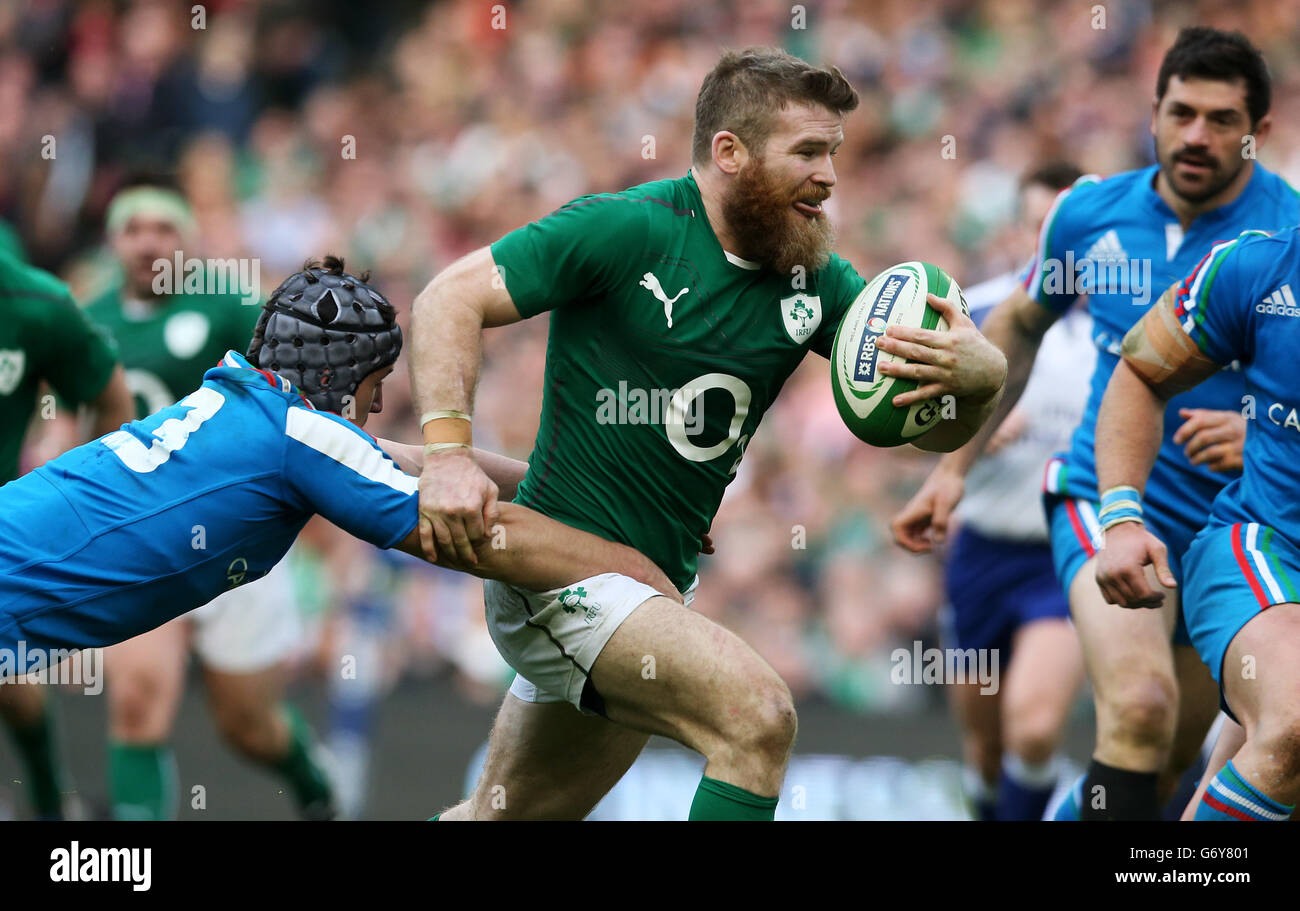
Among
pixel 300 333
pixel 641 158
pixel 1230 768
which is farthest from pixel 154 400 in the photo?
pixel 641 158

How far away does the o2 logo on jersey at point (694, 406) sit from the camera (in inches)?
179

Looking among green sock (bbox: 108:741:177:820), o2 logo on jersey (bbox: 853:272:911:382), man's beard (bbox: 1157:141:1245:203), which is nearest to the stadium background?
green sock (bbox: 108:741:177:820)

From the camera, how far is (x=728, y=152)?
178 inches

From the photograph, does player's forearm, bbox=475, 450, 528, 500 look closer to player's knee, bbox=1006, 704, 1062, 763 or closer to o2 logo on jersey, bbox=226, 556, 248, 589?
o2 logo on jersey, bbox=226, 556, 248, 589

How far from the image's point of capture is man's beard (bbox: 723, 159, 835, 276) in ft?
14.6

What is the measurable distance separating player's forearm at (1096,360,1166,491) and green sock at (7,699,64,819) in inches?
172

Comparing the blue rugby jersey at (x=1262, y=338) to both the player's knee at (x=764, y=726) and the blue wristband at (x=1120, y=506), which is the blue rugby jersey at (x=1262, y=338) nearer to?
the blue wristband at (x=1120, y=506)

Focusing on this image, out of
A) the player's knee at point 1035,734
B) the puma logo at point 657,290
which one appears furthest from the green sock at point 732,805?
the player's knee at point 1035,734

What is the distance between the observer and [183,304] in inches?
293

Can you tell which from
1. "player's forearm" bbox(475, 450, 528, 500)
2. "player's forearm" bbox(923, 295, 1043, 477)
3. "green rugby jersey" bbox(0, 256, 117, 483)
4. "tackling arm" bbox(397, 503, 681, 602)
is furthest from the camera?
"green rugby jersey" bbox(0, 256, 117, 483)

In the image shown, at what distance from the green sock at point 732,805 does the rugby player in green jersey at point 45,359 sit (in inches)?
123

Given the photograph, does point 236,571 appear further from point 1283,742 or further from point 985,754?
point 985,754

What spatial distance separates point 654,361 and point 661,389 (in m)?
0.08

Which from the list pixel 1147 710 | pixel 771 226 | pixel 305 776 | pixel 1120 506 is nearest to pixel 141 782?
pixel 305 776
